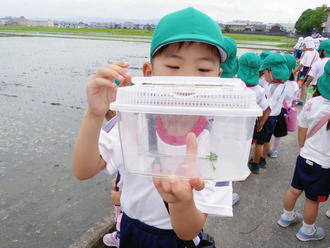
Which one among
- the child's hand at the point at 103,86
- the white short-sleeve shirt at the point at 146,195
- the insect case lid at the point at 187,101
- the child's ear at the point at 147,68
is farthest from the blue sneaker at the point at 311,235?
the child's hand at the point at 103,86

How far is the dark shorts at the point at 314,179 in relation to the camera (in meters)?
2.00

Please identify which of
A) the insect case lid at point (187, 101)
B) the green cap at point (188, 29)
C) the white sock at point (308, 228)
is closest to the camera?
the insect case lid at point (187, 101)

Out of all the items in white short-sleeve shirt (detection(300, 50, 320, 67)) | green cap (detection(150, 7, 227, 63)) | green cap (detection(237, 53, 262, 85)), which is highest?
green cap (detection(150, 7, 227, 63))

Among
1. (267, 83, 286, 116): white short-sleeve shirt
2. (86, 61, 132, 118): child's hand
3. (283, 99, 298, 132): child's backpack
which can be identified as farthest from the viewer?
(283, 99, 298, 132): child's backpack

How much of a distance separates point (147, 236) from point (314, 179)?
1761 millimetres

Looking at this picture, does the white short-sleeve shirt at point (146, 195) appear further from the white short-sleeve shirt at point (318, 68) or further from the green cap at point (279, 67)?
the white short-sleeve shirt at point (318, 68)

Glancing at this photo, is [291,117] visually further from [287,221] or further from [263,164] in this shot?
[287,221]

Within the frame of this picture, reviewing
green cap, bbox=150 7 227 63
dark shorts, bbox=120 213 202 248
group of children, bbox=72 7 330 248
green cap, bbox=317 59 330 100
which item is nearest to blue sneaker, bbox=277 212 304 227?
green cap, bbox=317 59 330 100

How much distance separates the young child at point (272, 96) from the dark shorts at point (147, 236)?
8.09 feet

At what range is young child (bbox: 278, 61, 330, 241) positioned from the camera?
1.98m

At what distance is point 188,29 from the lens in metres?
1.04

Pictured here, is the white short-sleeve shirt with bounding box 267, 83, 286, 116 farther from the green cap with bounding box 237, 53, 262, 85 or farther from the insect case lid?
the insect case lid

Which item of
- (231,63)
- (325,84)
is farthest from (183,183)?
(231,63)

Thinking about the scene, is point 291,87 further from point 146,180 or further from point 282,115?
point 146,180
